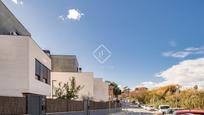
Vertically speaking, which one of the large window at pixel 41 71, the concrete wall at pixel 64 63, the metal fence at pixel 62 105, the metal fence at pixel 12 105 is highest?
the concrete wall at pixel 64 63

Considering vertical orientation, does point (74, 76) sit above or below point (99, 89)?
above

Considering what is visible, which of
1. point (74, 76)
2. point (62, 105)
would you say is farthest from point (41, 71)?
point (74, 76)

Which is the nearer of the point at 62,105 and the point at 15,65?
the point at 15,65

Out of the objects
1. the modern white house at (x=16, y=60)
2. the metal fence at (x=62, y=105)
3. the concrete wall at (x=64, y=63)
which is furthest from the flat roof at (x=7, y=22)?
the concrete wall at (x=64, y=63)

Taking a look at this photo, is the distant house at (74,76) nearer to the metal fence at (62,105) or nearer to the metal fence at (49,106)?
the metal fence at (49,106)

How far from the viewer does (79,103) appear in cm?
3566

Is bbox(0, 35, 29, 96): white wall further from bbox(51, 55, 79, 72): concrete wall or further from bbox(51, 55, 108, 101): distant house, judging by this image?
bbox(51, 55, 79, 72): concrete wall

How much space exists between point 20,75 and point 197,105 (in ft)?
86.9

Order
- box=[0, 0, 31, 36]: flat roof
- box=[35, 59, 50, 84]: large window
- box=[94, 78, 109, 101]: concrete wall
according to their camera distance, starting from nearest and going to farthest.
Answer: box=[0, 0, 31, 36]: flat roof → box=[35, 59, 50, 84]: large window → box=[94, 78, 109, 101]: concrete wall

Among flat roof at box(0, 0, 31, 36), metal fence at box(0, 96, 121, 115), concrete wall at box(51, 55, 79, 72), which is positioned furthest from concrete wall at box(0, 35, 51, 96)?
concrete wall at box(51, 55, 79, 72)

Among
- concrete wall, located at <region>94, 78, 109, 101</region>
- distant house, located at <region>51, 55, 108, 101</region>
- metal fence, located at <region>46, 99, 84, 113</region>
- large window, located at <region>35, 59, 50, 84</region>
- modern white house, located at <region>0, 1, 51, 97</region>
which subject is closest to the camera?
modern white house, located at <region>0, 1, 51, 97</region>

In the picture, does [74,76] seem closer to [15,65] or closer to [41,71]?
[41,71]

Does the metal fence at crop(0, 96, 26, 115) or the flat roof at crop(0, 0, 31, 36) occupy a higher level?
the flat roof at crop(0, 0, 31, 36)

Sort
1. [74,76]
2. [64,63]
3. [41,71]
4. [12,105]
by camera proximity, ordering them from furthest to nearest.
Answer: [64,63]
[74,76]
[41,71]
[12,105]
